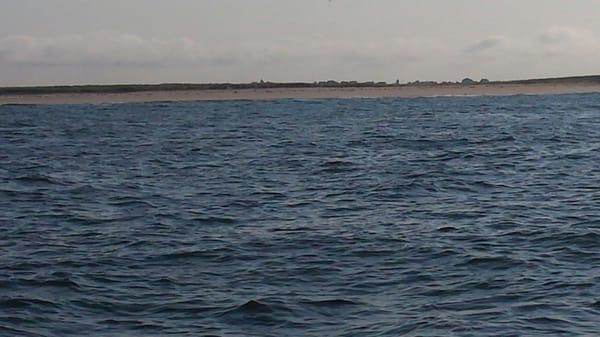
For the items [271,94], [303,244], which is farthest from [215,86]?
[303,244]

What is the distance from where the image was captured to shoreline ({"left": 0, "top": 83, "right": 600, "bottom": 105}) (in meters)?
117

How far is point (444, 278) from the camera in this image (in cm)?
1461

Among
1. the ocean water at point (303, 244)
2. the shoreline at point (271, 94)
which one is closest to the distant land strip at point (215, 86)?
the shoreline at point (271, 94)

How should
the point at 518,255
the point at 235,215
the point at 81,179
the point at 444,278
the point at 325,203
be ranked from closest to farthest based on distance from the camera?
the point at 444,278
the point at 518,255
the point at 235,215
the point at 325,203
the point at 81,179

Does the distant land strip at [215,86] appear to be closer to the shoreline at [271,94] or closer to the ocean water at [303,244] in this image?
the shoreline at [271,94]

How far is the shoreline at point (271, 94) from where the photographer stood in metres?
117

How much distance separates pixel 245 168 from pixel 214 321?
721 inches

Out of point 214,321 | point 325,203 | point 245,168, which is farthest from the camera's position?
point 245,168

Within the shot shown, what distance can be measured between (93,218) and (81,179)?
775 centimetres

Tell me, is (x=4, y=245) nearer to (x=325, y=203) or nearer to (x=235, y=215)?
(x=235, y=215)

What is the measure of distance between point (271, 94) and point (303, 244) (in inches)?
4292

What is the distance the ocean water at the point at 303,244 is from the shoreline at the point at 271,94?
8326cm

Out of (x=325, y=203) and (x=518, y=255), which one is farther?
(x=325, y=203)

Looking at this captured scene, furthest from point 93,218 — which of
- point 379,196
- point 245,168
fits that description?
point 245,168
